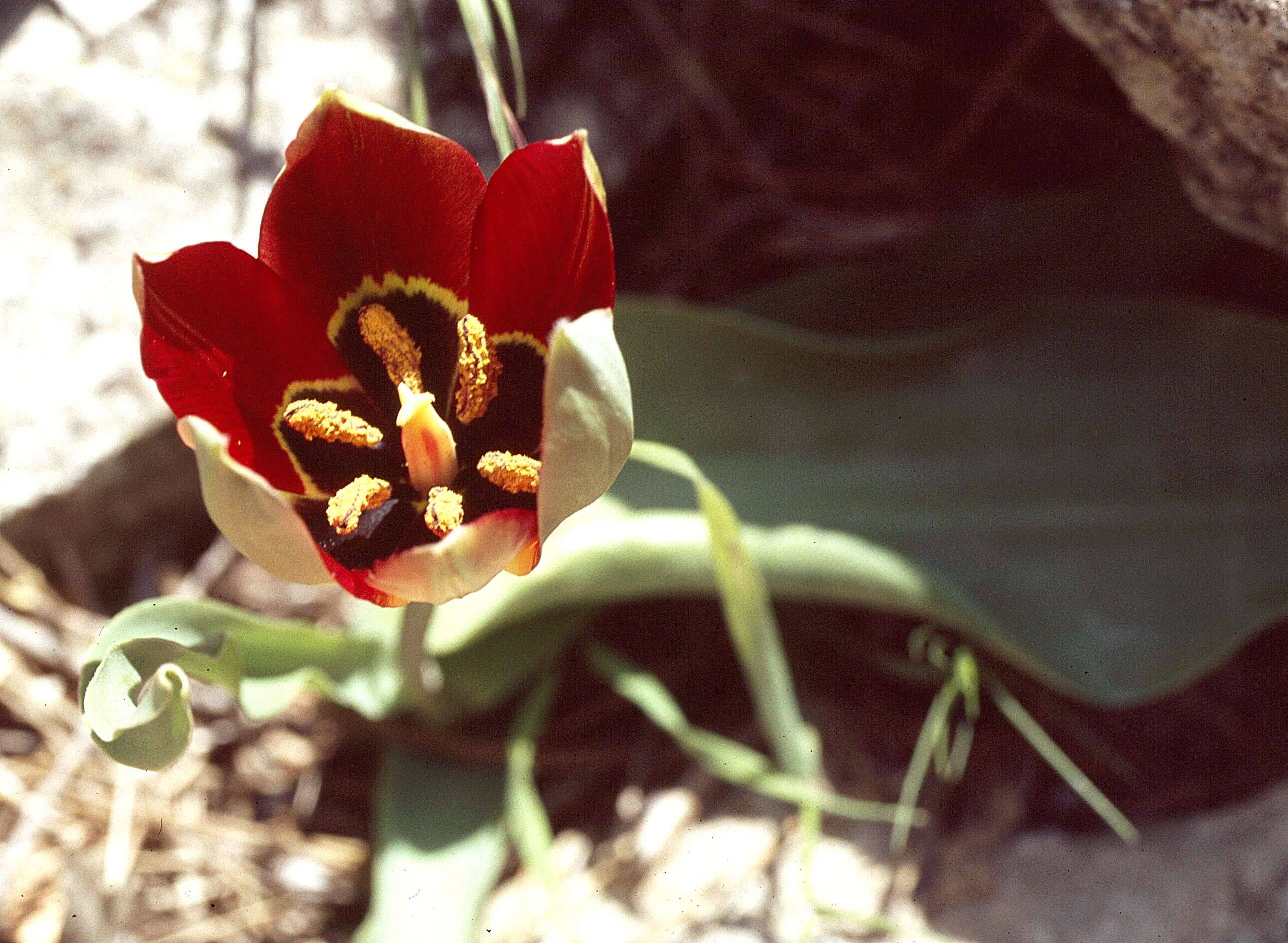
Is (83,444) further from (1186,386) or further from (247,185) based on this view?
(1186,386)

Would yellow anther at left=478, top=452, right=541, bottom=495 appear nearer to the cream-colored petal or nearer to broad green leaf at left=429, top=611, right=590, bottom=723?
the cream-colored petal

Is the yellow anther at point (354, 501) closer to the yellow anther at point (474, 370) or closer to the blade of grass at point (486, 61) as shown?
the yellow anther at point (474, 370)

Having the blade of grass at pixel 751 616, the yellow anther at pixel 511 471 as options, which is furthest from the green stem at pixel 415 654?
the blade of grass at pixel 751 616

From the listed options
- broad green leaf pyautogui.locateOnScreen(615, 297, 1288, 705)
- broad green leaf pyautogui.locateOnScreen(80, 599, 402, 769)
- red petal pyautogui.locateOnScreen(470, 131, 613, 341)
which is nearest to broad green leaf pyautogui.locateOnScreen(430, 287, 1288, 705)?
broad green leaf pyautogui.locateOnScreen(615, 297, 1288, 705)

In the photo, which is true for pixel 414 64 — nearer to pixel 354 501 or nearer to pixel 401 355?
pixel 401 355

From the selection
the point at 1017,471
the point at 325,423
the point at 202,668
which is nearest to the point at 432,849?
the point at 202,668

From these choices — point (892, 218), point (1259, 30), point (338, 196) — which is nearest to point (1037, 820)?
point (892, 218)
